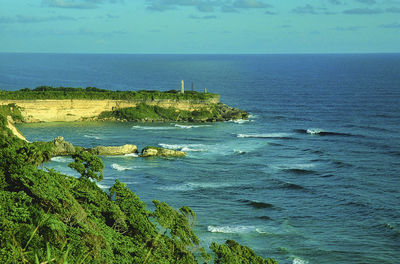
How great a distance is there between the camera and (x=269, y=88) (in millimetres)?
156375

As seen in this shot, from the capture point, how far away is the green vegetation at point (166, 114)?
316 ft

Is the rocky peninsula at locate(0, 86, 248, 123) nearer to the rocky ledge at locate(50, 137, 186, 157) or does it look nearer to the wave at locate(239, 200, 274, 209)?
the rocky ledge at locate(50, 137, 186, 157)

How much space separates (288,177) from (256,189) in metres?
6.19

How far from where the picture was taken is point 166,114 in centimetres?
9775

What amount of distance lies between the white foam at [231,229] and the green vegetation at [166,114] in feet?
184

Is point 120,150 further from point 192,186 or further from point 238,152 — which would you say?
point 192,186

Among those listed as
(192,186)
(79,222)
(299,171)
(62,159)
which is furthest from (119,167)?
(79,222)

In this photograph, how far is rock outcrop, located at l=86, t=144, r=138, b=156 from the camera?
65.4 meters

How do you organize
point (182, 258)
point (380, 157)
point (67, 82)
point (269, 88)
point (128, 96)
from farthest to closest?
point (67, 82)
point (269, 88)
point (128, 96)
point (380, 157)
point (182, 258)

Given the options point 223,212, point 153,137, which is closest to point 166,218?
point 223,212

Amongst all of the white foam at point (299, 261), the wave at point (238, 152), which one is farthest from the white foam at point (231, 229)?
the wave at point (238, 152)

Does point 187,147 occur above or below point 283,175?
above

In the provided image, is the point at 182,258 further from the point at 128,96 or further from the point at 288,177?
the point at 128,96

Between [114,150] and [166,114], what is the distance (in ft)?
107
